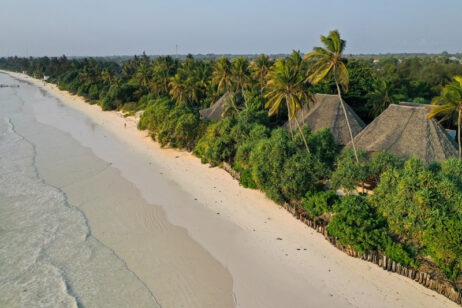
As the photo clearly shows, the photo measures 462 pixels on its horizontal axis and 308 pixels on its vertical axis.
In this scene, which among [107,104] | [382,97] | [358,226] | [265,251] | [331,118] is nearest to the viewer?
[358,226]

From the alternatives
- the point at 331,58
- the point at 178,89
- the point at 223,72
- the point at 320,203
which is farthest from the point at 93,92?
the point at 320,203

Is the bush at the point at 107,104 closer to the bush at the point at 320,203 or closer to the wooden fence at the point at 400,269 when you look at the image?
the bush at the point at 320,203

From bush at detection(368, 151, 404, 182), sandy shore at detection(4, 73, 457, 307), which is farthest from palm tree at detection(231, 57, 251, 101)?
bush at detection(368, 151, 404, 182)

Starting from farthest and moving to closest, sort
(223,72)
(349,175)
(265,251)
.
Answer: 1. (223,72)
2. (349,175)
3. (265,251)

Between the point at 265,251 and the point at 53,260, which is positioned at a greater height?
the point at 265,251

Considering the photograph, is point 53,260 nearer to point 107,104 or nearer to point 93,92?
point 107,104

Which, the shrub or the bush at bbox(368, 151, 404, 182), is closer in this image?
the shrub

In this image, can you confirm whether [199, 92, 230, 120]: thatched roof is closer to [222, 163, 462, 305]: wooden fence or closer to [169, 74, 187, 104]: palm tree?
[169, 74, 187, 104]: palm tree
